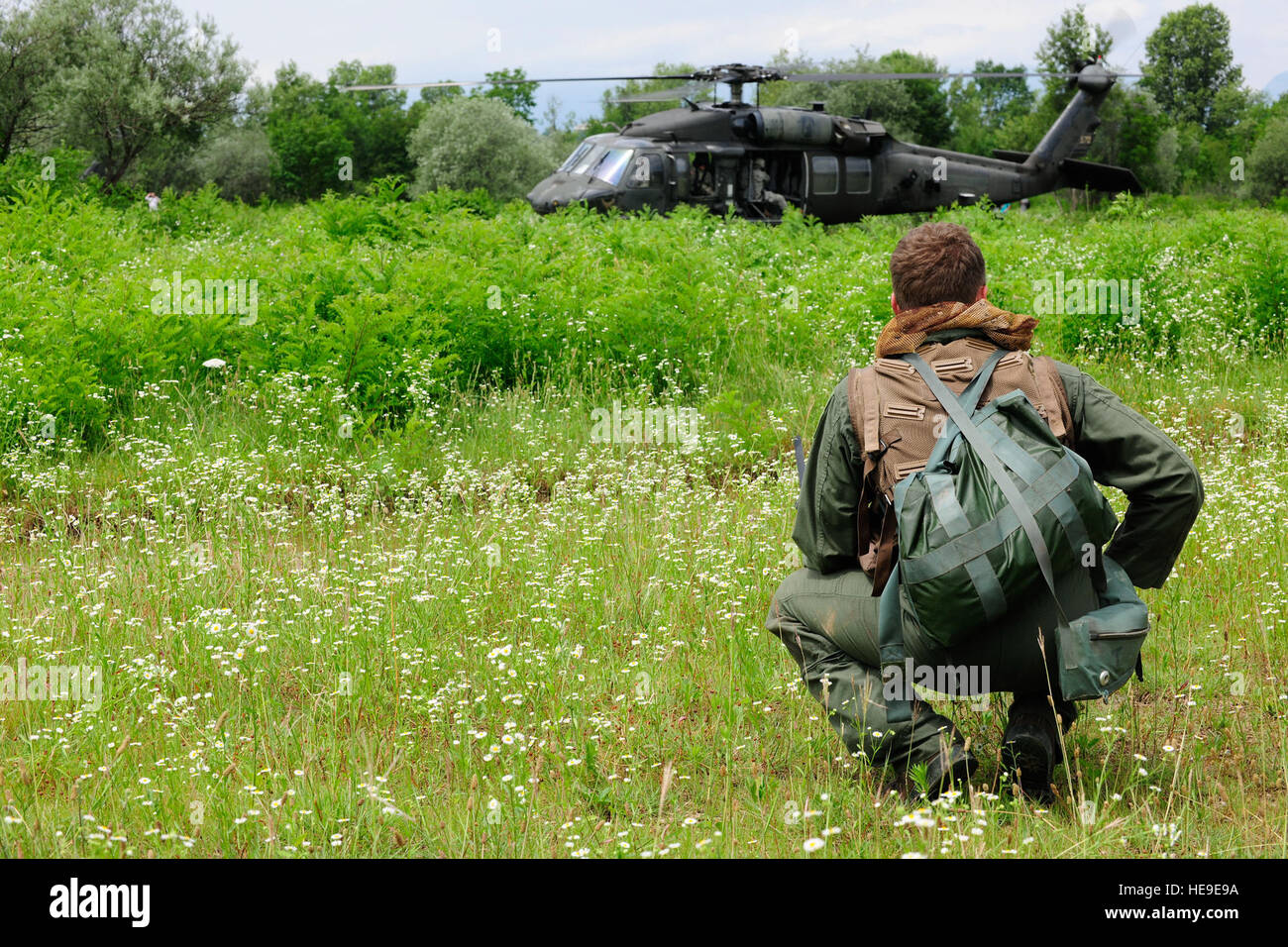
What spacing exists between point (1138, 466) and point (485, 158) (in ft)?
150

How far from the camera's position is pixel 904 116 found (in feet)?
227

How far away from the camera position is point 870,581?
11.7 feet

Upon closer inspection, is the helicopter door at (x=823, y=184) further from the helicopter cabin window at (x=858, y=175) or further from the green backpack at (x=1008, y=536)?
the green backpack at (x=1008, y=536)

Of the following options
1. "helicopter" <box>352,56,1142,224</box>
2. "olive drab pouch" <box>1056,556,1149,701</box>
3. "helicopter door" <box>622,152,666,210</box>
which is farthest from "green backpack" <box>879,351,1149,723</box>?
"helicopter door" <box>622,152,666,210</box>

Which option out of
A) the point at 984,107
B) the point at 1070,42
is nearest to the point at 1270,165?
the point at 1070,42

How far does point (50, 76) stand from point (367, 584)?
3780 cm

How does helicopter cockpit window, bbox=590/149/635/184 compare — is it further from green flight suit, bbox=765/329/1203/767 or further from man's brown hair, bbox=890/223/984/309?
green flight suit, bbox=765/329/1203/767

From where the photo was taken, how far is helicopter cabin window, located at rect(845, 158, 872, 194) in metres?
24.2

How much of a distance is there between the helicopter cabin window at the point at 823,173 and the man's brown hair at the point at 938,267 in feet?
68.7

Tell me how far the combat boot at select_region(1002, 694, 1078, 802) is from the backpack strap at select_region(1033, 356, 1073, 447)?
33.1 inches

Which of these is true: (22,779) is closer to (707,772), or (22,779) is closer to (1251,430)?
(707,772)

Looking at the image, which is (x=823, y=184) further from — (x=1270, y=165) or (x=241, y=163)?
(x=241, y=163)

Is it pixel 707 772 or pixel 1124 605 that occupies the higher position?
pixel 1124 605
